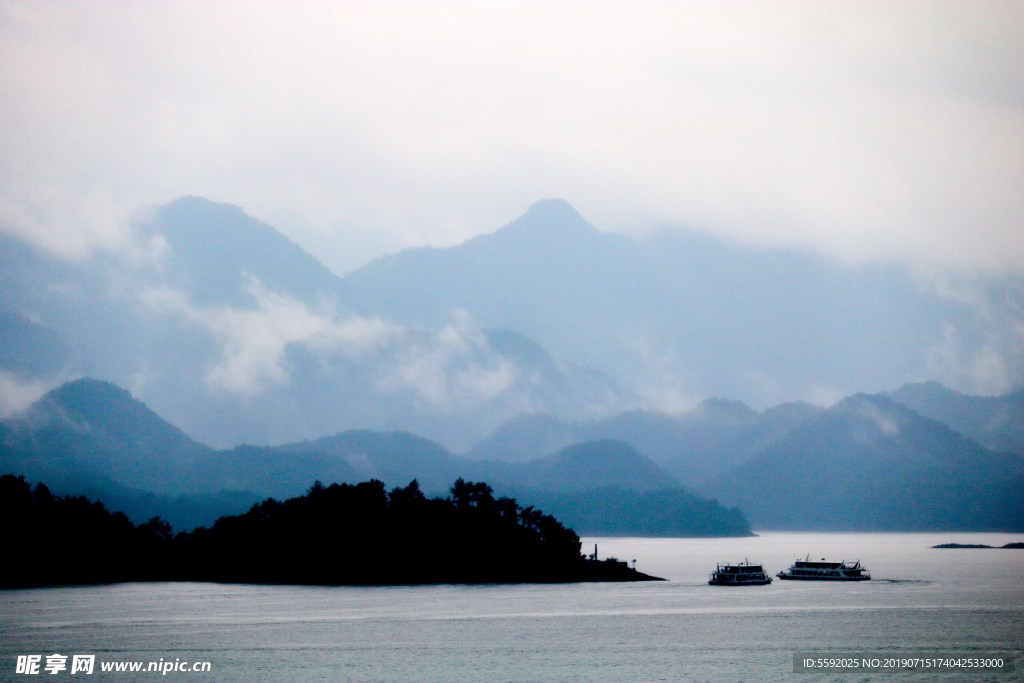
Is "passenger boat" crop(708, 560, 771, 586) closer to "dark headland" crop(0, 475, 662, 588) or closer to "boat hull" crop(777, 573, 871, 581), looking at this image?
"boat hull" crop(777, 573, 871, 581)

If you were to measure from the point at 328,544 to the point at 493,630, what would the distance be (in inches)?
2584

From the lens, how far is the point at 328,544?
6929 inches

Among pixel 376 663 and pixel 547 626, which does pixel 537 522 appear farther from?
pixel 376 663

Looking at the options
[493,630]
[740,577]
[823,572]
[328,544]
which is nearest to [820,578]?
[823,572]

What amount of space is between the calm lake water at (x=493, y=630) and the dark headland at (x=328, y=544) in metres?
11.2

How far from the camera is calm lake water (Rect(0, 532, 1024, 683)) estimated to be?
307 ft

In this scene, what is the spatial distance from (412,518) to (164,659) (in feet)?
269

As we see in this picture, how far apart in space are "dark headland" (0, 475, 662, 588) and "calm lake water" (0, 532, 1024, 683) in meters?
11.2

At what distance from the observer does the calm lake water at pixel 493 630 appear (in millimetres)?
93562

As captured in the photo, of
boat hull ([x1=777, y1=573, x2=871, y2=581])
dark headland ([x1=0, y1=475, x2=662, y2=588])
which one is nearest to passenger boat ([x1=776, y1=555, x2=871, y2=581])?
boat hull ([x1=777, y1=573, x2=871, y2=581])

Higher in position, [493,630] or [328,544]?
[328,544]

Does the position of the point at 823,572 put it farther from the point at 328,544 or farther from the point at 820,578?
the point at 328,544

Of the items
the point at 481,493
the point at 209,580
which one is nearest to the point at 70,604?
the point at 209,580

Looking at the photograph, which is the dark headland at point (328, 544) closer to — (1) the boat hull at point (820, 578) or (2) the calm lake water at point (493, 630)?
(2) the calm lake water at point (493, 630)
